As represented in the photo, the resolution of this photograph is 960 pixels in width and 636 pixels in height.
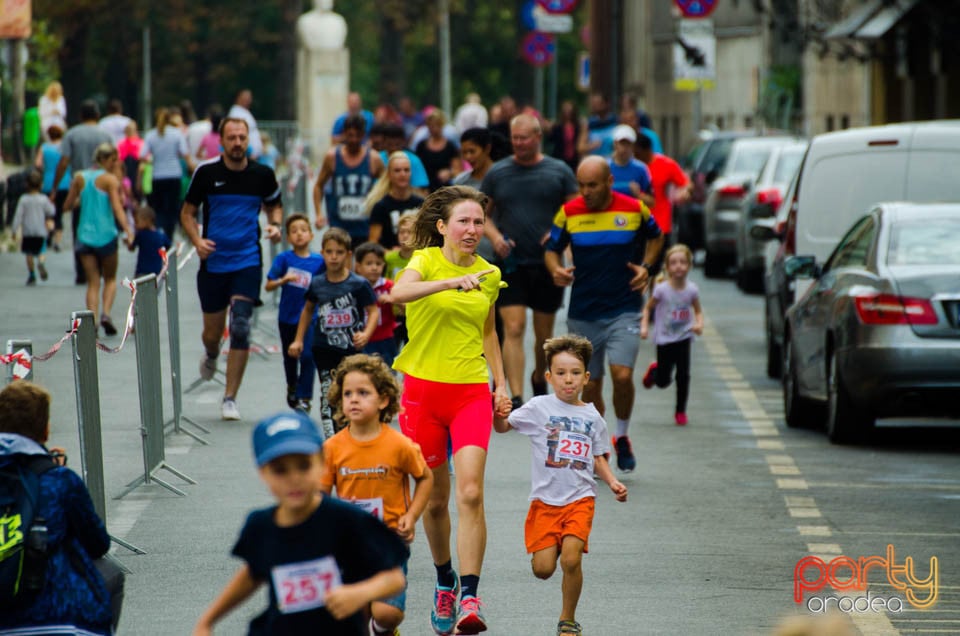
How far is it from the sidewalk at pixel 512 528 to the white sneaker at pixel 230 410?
0.08 meters

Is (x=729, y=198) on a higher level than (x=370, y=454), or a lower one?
lower

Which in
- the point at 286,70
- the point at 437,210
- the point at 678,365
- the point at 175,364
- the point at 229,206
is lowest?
the point at 678,365

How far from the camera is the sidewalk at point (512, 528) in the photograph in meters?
8.62

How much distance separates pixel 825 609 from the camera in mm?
8742

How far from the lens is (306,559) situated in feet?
18.1

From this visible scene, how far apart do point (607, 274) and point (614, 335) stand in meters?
Result: 0.34

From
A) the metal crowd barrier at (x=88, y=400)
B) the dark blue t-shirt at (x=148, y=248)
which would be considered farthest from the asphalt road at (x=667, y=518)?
the dark blue t-shirt at (x=148, y=248)

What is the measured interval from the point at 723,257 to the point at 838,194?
12.8m

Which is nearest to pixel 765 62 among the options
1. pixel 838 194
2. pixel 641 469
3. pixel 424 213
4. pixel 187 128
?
pixel 187 128

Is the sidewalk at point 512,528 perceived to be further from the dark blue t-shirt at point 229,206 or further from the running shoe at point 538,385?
the dark blue t-shirt at point 229,206

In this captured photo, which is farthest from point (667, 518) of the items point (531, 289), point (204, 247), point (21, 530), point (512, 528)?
point (21, 530)

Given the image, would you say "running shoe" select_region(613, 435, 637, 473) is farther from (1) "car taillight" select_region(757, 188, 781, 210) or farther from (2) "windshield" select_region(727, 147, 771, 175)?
(2) "windshield" select_region(727, 147, 771, 175)

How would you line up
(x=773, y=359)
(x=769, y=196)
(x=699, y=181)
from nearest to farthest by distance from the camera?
1. (x=773, y=359)
2. (x=769, y=196)
3. (x=699, y=181)

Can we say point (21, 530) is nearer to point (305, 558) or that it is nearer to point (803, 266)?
point (305, 558)
